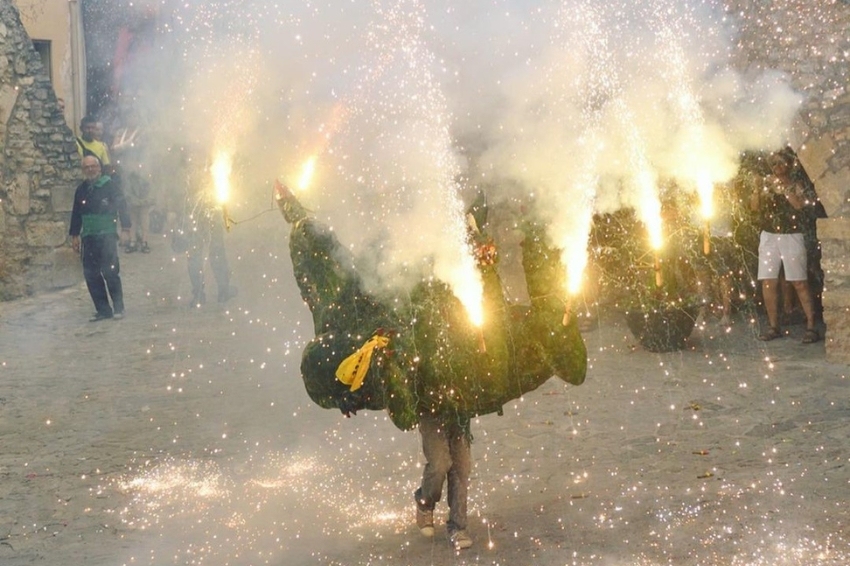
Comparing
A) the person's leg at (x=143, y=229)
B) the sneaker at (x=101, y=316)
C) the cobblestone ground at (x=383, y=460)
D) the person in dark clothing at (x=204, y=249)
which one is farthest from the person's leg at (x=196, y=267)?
the person's leg at (x=143, y=229)

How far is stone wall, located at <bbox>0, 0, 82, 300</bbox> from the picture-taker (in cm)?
1356

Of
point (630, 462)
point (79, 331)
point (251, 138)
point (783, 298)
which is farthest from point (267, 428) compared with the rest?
point (783, 298)

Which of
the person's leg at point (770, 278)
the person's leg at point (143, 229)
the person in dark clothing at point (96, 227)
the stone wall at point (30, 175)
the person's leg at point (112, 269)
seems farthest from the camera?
the person's leg at point (143, 229)

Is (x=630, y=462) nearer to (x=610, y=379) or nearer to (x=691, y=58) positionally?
(x=610, y=379)

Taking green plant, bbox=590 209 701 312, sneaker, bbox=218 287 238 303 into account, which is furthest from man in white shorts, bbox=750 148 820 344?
sneaker, bbox=218 287 238 303

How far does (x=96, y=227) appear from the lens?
12188mm

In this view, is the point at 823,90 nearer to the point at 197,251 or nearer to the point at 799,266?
the point at 799,266

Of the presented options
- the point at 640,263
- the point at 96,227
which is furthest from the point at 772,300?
the point at 96,227

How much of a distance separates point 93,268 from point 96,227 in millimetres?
510

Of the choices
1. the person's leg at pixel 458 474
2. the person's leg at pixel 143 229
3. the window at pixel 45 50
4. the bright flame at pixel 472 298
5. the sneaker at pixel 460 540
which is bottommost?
the sneaker at pixel 460 540

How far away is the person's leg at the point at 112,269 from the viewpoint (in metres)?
12.3

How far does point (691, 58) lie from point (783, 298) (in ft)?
→ 11.2

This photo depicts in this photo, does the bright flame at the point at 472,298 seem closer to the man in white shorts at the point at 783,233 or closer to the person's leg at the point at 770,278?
the man in white shorts at the point at 783,233

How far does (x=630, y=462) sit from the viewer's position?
7203 millimetres
